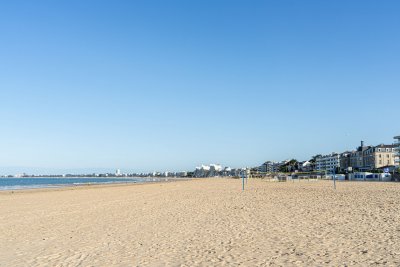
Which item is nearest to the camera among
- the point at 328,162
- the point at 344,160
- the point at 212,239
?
the point at 212,239

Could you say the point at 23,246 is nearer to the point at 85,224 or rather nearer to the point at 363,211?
the point at 85,224

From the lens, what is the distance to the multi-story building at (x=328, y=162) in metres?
157

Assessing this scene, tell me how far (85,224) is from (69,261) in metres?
5.93

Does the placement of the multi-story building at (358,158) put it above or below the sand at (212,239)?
above

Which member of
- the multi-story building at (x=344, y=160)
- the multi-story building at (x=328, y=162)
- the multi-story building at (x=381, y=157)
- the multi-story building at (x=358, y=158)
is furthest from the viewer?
the multi-story building at (x=328, y=162)

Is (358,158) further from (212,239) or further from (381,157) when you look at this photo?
(212,239)

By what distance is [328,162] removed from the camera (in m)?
164

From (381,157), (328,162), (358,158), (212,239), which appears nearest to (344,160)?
(328,162)

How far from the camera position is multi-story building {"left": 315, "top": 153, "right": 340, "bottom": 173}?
156962 mm

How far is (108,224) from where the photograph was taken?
13.4 metres

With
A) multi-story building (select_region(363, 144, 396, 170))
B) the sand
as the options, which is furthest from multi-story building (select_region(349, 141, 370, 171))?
the sand

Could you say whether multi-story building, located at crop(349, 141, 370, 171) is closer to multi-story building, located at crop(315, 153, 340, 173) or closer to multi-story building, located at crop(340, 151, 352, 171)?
multi-story building, located at crop(340, 151, 352, 171)

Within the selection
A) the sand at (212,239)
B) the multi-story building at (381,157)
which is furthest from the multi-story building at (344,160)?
the sand at (212,239)

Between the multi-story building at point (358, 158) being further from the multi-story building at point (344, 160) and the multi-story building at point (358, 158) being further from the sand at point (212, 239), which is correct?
the sand at point (212, 239)
